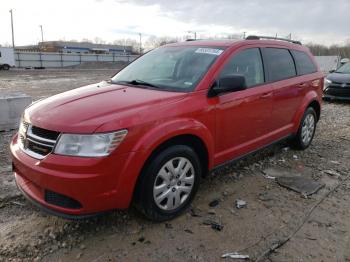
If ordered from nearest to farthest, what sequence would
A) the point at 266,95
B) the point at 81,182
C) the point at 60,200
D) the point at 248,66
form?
1. the point at 81,182
2. the point at 60,200
3. the point at 248,66
4. the point at 266,95

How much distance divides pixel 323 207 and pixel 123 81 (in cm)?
273

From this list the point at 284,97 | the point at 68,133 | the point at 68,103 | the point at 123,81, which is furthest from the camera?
the point at 284,97

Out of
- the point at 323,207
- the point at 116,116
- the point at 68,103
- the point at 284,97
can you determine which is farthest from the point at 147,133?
the point at 284,97

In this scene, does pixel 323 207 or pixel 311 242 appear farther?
pixel 323 207

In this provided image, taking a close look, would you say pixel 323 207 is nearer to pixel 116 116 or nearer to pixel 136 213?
pixel 136 213

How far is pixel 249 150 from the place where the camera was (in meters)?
4.68

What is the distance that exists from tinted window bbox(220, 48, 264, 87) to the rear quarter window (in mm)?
212

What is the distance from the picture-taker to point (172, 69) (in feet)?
14.0

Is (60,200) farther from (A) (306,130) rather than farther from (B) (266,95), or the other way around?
(A) (306,130)

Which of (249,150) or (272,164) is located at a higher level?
(249,150)

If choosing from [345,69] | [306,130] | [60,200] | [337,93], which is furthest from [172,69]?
[345,69]

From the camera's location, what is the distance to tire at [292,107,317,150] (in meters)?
5.94

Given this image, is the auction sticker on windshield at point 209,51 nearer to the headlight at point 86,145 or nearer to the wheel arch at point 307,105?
the headlight at point 86,145

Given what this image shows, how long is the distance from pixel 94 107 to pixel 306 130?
409 centimetres
